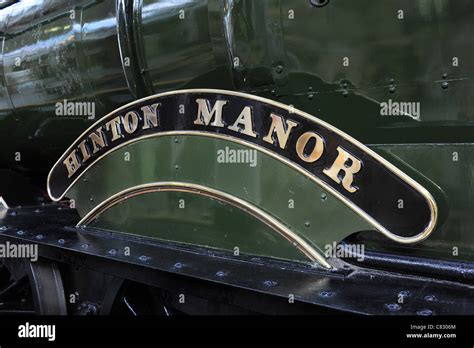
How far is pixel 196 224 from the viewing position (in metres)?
Answer: 2.30

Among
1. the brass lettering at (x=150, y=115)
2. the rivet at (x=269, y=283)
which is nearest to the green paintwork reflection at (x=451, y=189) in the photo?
the rivet at (x=269, y=283)

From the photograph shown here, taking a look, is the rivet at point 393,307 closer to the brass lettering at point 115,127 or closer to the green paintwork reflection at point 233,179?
the green paintwork reflection at point 233,179

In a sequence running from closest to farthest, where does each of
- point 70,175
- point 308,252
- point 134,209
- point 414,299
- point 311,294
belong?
point 414,299, point 311,294, point 308,252, point 134,209, point 70,175

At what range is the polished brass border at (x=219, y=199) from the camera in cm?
192

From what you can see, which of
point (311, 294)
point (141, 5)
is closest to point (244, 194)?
point (311, 294)

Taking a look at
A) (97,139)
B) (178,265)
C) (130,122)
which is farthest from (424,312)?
(97,139)

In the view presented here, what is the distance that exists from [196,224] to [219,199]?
8.0 inches

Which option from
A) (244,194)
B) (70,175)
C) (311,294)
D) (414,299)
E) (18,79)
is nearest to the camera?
(414,299)

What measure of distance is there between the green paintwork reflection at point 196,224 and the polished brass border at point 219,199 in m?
0.02

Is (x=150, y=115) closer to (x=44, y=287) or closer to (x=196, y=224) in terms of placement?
(x=196, y=224)

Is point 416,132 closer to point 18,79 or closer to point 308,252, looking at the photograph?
point 308,252

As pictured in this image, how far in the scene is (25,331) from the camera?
7.57 ft

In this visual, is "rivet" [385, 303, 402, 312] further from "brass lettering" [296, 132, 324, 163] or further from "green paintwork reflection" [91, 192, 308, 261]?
"brass lettering" [296, 132, 324, 163]

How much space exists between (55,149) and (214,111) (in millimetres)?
1846
